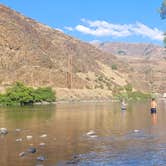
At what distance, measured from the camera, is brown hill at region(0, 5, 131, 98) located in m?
122

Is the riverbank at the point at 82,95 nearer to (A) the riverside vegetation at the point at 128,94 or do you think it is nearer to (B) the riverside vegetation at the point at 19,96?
(A) the riverside vegetation at the point at 128,94

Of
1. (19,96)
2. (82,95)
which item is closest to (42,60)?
(82,95)

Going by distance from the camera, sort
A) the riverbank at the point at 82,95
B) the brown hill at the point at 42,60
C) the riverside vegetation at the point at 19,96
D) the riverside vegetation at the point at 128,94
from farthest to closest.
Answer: the riverside vegetation at the point at 128,94 < the brown hill at the point at 42,60 < the riverbank at the point at 82,95 < the riverside vegetation at the point at 19,96

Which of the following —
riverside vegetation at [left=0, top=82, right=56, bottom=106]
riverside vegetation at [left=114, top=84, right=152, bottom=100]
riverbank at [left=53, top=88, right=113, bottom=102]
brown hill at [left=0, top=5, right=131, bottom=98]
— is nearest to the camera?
riverside vegetation at [left=0, top=82, right=56, bottom=106]

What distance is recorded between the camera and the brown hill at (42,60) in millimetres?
122500

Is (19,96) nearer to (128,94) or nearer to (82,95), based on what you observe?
(82,95)

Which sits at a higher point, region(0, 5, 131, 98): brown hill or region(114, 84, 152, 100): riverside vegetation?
Result: region(0, 5, 131, 98): brown hill

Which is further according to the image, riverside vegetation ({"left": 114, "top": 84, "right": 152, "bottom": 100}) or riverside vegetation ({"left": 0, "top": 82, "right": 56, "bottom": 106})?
riverside vegetation ({"left": 114, "top": 84, "right": 152, "bottom": 100})

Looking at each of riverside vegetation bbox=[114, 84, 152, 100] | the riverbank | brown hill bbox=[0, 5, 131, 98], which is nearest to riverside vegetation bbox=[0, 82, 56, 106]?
the riverbank

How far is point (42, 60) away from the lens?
132 m

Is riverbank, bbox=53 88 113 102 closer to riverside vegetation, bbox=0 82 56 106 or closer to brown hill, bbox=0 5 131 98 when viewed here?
brown hill, bbox=0 5 131 98

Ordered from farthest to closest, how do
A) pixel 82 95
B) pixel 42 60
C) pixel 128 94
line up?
pixel 128 94 → pixel 42 60 → pixel 82 95

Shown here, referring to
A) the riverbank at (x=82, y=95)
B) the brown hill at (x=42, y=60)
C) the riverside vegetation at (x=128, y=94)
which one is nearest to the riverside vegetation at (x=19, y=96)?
the riverbank at (x=82, y=95)

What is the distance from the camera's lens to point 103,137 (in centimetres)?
2730
